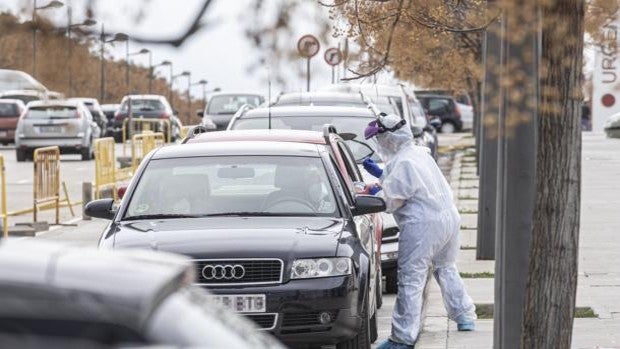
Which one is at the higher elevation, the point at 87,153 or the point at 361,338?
the point at 361,338

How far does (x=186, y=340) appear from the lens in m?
4.03

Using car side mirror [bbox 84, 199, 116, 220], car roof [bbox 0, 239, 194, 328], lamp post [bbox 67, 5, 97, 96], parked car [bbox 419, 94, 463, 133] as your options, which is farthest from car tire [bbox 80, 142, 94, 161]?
car roof [bbox 0, 239, 194, 328]

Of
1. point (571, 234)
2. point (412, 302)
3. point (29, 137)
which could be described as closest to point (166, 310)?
point (571, 234)

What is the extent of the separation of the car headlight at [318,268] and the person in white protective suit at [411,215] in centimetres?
100

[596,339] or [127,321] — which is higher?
[127,321]

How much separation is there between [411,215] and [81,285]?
739cm

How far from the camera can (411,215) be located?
1131cm

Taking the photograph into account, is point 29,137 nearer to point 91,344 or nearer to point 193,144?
point 193,144

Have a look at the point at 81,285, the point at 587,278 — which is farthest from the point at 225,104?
the point at 81,285

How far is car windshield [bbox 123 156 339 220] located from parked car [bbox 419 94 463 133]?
174 feet

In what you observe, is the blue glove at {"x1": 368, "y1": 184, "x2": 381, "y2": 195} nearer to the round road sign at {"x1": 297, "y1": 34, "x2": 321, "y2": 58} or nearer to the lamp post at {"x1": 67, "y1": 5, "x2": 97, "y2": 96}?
the round road sign at {"x1": 297, "y1": 34, "x2": 321, "y2": 58}

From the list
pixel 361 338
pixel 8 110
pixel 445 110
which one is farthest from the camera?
pixel 445 110

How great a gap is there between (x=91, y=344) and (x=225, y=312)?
2.09ft

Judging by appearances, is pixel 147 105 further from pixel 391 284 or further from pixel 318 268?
pixel 318 268
